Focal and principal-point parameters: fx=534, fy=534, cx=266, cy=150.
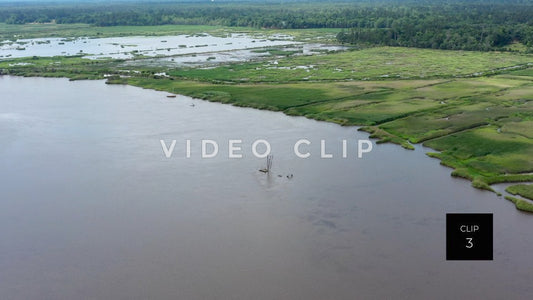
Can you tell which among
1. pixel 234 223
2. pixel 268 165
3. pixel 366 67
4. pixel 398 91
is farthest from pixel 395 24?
pixel 234 223

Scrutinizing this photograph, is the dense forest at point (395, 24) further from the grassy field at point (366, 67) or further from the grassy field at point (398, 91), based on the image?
the grassy field at point (366, 67)

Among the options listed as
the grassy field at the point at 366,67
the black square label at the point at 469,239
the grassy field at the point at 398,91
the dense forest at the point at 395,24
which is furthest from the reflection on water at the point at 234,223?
the dense forest at the point at 395,24

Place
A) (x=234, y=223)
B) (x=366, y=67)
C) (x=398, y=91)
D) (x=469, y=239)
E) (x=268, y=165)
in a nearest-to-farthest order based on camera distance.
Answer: (x=469, y=239) → (x=234, y=223) → (x=268, y=165) → (x=398, y=91) → (x=366, y=67)

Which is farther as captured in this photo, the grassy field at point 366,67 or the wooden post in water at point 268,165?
the grassy field at point 366,67

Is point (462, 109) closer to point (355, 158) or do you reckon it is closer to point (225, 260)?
point (355, 158)

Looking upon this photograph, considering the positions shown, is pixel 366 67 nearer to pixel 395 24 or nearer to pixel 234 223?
pixel 395 24
